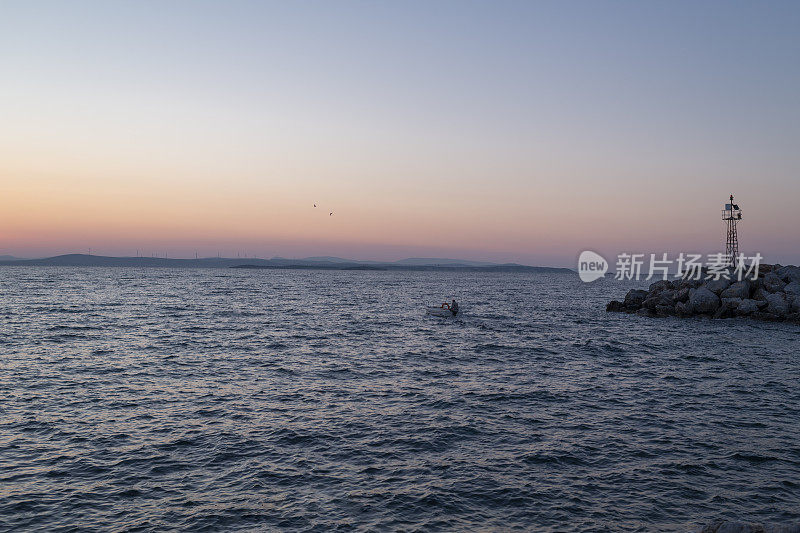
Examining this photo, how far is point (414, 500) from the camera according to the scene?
1346 centimetres

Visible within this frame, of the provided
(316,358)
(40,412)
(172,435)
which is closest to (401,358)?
(316,358)

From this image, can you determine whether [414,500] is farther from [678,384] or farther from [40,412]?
[678,384]

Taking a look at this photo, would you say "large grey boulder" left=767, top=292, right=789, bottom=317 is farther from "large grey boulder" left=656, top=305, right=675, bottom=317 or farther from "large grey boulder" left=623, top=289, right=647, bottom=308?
"large grey boulder" left=623, top=289, right=647, bottom=308

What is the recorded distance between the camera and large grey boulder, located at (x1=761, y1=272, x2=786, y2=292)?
189ft

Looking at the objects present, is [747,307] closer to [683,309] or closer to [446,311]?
[683,309]

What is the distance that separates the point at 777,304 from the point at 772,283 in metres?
6.37

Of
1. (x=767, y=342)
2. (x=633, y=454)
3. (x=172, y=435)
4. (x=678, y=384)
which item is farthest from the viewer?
(x=767, y=342)

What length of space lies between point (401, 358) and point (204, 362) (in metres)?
12.4

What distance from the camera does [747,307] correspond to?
5531cm

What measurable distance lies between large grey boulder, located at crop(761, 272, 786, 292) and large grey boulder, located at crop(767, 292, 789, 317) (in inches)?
101

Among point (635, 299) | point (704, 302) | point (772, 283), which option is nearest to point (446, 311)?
point (635, 299)

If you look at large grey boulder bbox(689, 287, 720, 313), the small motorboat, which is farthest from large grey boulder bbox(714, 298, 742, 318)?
the small motorboat

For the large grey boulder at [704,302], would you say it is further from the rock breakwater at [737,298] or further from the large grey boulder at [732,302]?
the large grey boulder at [732,302]

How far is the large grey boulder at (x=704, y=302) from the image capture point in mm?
57688
